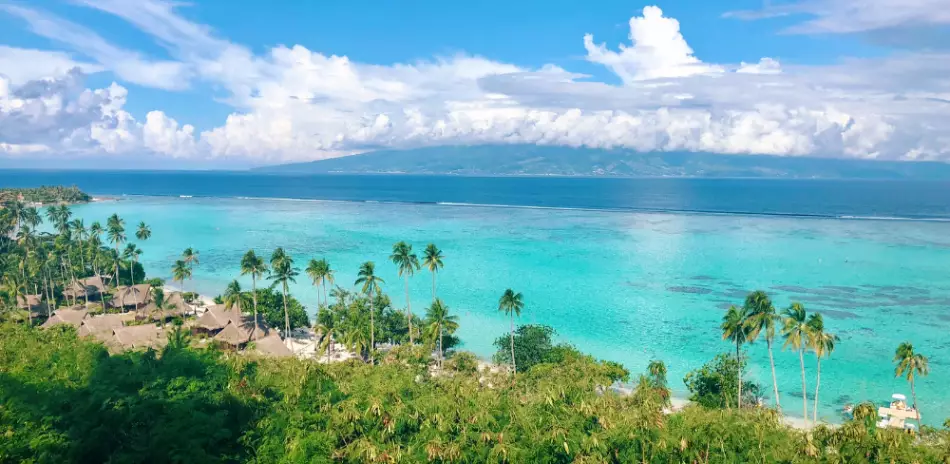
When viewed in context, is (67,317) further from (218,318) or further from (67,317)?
(218,318)

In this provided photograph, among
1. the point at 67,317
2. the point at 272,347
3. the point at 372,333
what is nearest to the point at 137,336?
the point at 67,317

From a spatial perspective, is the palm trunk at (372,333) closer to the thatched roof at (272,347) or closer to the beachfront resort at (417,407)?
the beachfront resort at (417,407)

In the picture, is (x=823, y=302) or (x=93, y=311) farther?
(x=823, y=302)

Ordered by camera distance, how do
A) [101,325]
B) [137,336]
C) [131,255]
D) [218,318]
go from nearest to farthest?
[137,336]
[101,325]
[218,318]
[131,255]

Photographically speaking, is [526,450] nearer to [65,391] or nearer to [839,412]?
[65,391]

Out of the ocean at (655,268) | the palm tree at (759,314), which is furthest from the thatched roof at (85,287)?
the palm tree at (759,314)

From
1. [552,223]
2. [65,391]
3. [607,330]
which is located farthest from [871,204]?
[65,391]
